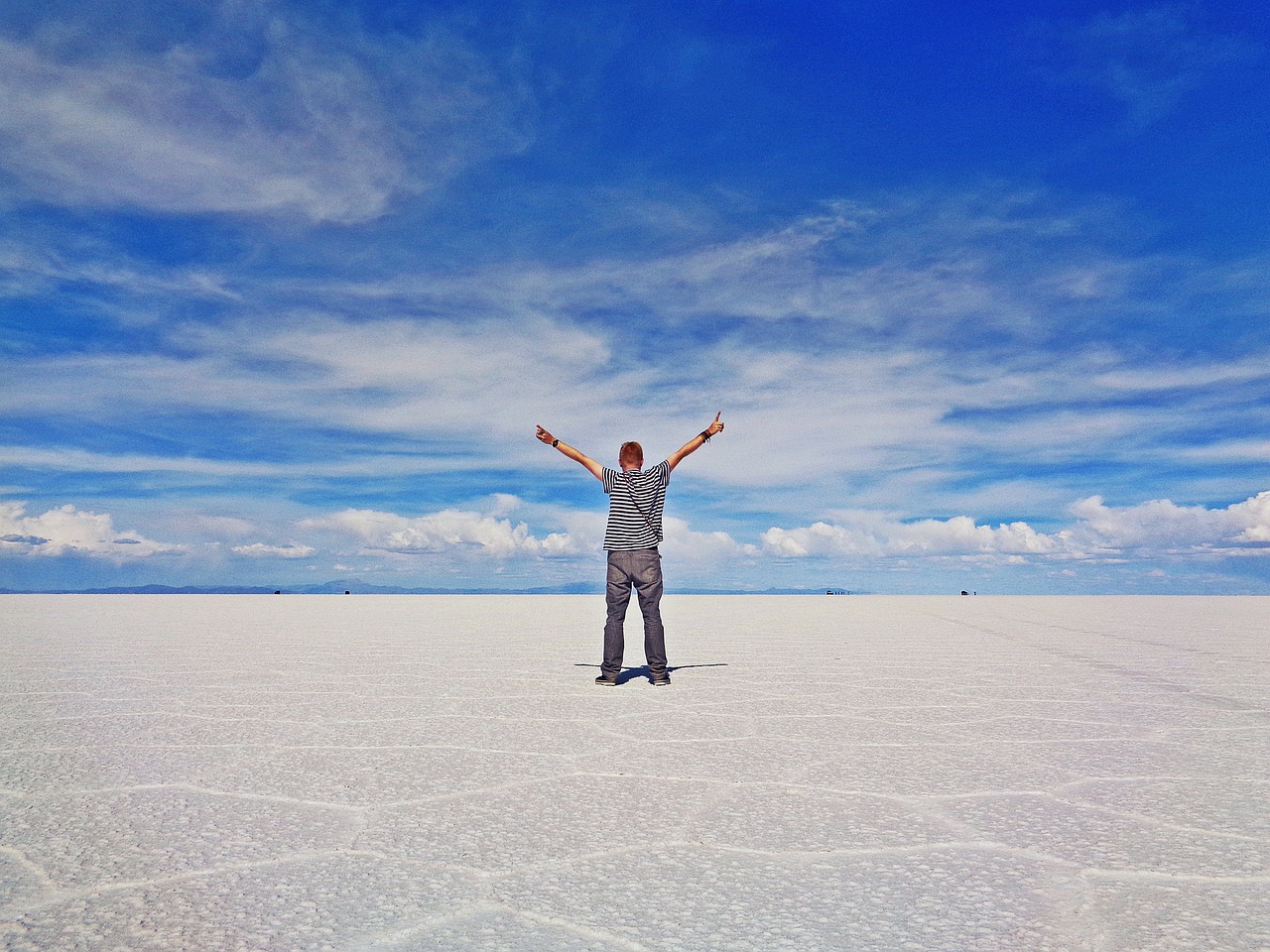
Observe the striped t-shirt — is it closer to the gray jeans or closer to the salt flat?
the gray jeans

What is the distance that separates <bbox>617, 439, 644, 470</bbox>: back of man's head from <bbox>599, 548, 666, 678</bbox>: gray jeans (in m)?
0.54

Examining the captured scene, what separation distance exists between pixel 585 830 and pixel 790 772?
958 millimetres

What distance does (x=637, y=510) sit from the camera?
18.3 feet

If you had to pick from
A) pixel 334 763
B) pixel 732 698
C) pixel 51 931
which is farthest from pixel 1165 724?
pixel 51 931

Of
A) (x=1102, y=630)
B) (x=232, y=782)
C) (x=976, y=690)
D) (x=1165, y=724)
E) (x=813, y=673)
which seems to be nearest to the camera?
(x=232, y=782)

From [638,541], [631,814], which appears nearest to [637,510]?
[638,541]

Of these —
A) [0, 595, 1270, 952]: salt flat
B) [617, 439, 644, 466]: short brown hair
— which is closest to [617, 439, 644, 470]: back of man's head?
[617, 439, 644, 466]: short brown hair

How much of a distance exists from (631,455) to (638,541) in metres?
0.54

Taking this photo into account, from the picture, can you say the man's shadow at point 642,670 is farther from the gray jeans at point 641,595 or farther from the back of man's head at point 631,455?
the back of man's head at point 631,455

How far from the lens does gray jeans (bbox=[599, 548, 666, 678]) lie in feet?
18.0

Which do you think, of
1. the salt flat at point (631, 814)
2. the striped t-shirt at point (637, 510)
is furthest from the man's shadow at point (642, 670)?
the striped t-shirt at point (637, 510)

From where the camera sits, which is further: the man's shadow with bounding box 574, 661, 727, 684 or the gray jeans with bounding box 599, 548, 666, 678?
the man's shadow with bounding box 574, 661, 727, 684

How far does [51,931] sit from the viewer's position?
1.71 metres

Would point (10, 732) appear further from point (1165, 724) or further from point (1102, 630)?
point (1102, 630)
